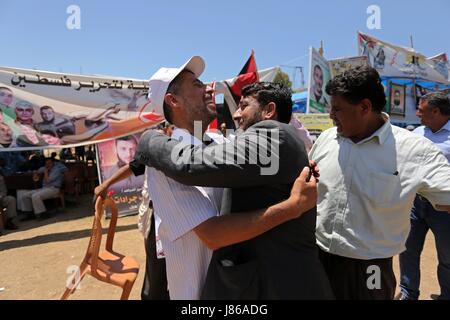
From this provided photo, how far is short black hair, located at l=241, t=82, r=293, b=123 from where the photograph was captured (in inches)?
51.1

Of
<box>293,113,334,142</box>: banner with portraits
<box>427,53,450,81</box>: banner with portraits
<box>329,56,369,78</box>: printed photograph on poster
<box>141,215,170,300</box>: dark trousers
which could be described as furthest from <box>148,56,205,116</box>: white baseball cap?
<box>427,53,450,81</box>: banner with portraits

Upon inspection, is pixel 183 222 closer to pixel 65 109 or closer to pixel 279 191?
pixel 279 191

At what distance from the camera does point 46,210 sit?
680cm

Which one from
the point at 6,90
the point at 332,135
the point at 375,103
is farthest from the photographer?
the point at 6,90

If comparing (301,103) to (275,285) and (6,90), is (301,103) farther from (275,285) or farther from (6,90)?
(275,285)

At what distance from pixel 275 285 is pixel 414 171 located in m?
0.97

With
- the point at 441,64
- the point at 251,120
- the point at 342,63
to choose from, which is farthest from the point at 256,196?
the point at 441,64

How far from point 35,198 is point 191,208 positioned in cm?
665

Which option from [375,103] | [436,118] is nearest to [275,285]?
[375,103]

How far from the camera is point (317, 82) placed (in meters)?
5.75

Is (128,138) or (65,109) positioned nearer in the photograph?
(65,109)

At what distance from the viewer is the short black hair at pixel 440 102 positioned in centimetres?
312

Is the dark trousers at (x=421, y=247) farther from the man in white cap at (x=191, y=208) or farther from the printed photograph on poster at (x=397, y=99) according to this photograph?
the printed photograph on poster at (x=397, y=99)

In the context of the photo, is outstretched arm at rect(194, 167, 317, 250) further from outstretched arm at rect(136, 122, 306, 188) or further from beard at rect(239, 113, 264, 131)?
beard at rect(239, 113, 264, 131)
